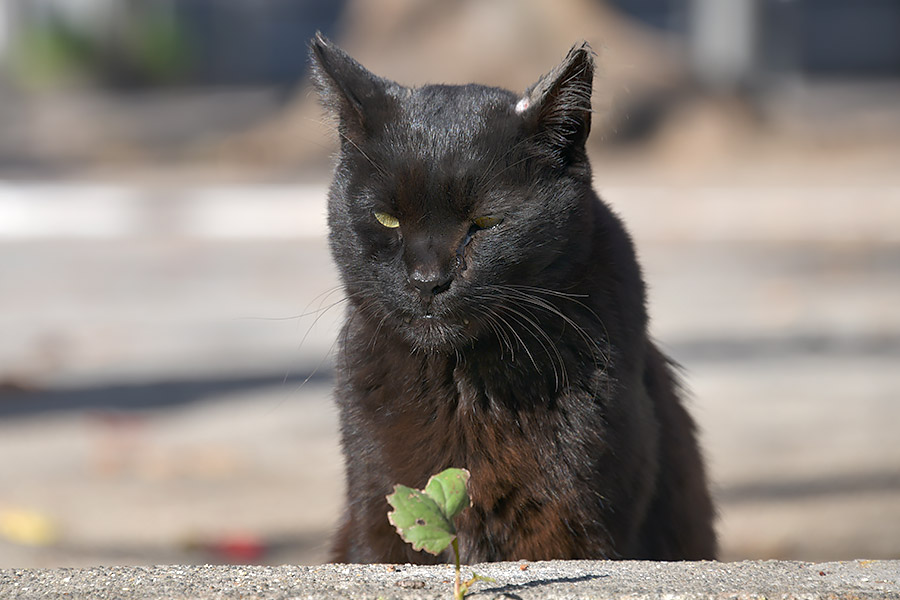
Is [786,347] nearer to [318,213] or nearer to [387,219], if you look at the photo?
[387,219]

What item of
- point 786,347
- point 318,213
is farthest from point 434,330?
point 318,213

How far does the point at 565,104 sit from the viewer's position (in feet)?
7.70

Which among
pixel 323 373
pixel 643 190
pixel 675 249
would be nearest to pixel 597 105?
pixel 323 373

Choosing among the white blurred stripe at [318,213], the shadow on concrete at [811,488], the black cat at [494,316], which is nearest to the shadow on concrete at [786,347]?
the shadow on concrete at [811,488]

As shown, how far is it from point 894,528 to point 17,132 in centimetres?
1362

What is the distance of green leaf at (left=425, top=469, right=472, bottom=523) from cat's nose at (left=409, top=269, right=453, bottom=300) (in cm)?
45

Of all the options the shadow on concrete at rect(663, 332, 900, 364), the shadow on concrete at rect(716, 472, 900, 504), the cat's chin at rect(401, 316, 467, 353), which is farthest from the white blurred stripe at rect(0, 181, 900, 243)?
the cat's chin at rect(401, 316, 467, 353)

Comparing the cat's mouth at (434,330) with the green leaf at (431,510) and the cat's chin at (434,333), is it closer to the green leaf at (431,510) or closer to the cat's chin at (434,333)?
the cat's chin at (434,333)

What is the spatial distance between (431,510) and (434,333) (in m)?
0.53

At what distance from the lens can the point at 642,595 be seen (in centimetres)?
184

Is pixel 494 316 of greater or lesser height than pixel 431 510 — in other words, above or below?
above

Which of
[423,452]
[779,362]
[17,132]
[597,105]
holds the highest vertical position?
[17,132]

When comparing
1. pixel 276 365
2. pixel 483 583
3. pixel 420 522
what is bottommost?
pixel 483 583

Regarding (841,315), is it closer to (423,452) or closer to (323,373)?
(323,373)
